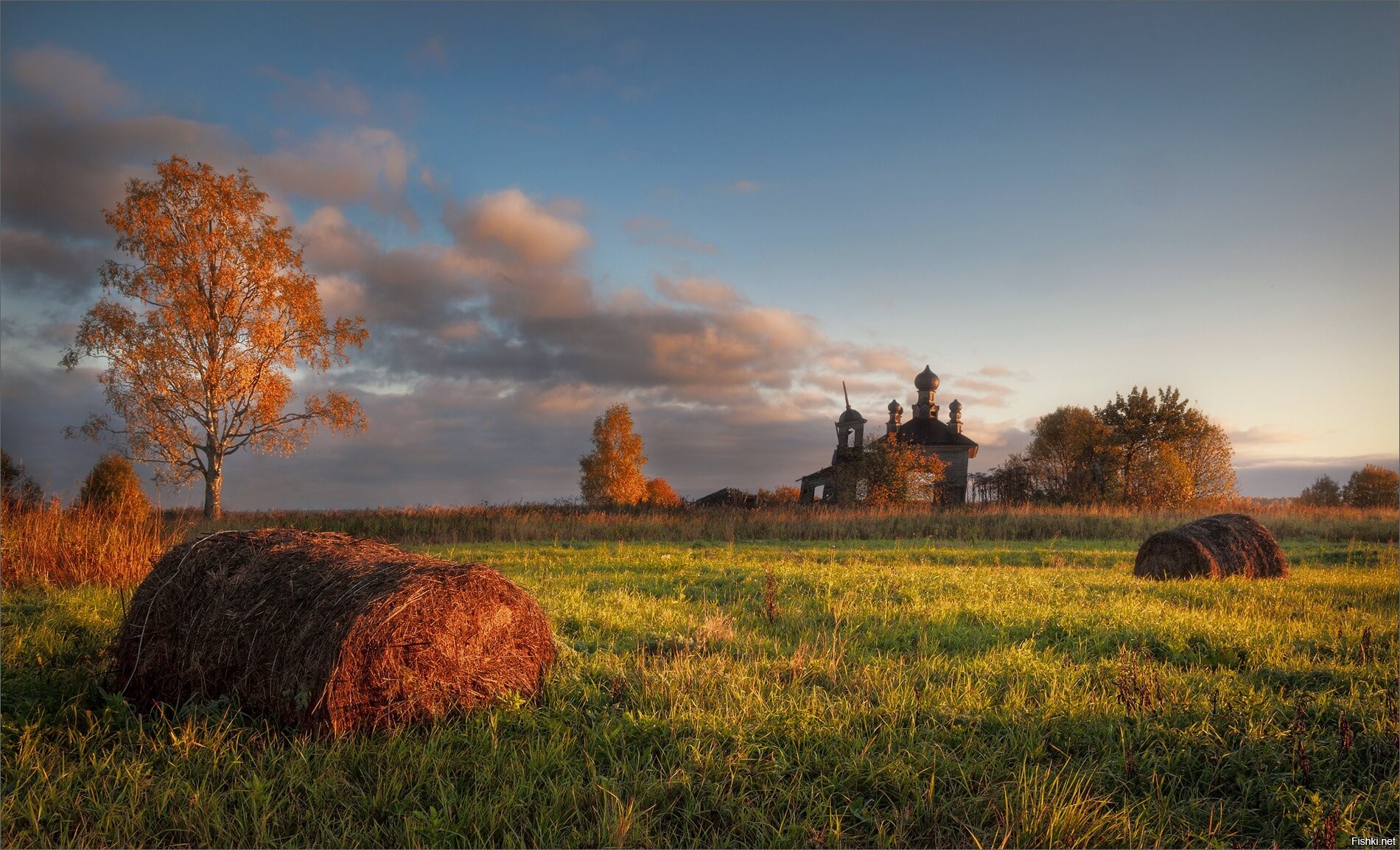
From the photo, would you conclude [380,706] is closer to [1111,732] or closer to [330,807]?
[330,807]

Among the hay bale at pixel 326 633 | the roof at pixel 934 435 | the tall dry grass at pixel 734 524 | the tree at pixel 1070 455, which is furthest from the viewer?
the roof at pixel 934 435

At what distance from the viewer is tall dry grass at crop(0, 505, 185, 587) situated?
39.2 ft

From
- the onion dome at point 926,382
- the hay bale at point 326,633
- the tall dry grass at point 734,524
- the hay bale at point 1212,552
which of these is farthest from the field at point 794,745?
the onion dome at point 926,382

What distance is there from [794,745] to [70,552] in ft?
43.1

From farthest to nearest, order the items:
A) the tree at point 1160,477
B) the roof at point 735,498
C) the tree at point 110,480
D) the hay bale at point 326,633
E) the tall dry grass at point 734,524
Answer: the tree at point 1160,477 → the roof at point 735,498 → the tree at point 110,480 → the tall dry grass at point 734,524 → the hay bale at point 326,633

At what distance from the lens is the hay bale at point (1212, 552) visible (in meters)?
14.2

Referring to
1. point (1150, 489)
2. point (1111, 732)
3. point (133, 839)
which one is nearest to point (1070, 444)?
point (1150, 489)

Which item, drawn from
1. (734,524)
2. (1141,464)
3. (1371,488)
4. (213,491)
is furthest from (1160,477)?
(213,491)

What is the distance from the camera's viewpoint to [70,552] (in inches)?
487

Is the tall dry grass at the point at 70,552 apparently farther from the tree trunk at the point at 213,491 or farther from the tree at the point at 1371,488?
the tree at the point at 1371,488

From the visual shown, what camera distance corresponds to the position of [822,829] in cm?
426

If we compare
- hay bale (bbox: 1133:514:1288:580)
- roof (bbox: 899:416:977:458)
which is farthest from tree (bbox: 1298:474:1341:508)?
hay bale (bbox: 1133:514:1288:580)

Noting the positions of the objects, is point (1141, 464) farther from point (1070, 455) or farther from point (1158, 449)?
point (1070, 455)

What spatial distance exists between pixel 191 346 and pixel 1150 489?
56709 mm
